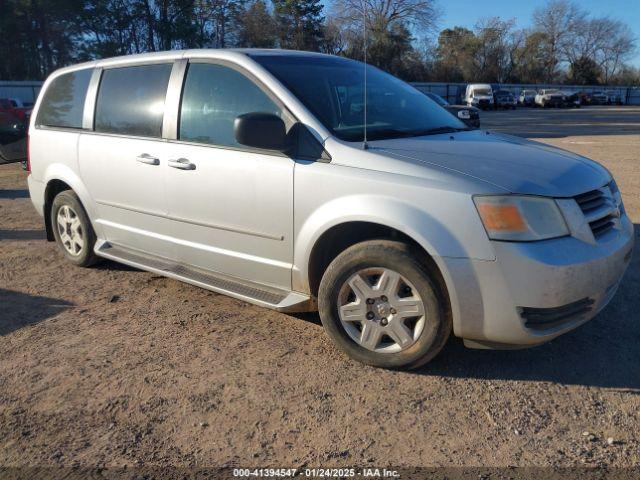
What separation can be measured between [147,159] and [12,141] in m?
6.94

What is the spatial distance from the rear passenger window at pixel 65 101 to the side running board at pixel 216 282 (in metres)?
1.22

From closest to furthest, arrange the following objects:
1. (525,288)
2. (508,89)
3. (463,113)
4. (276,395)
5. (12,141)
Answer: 1. (525,288)
2. (276,395)
3. (463,113)
4. (12,141)
5. (508,89)

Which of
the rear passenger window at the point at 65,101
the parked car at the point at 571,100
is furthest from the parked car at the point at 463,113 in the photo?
the parked car at the point at 571,100

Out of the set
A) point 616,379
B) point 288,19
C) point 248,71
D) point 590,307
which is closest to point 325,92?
point 248,71

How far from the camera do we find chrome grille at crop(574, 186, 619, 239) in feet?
10.0

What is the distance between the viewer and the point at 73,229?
Answer: 5188mm

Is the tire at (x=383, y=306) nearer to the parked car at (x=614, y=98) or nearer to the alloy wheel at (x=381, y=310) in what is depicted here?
the alloy wheel at (x=381, y=310)

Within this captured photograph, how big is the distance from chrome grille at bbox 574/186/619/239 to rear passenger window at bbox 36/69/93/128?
4.07 meters

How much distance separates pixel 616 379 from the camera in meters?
3.12

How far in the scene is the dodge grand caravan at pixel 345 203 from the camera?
2.88m

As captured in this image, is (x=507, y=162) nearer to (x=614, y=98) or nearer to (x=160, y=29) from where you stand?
(x=160, y=29)

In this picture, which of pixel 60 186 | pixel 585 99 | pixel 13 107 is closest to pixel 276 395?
pixel 60 186

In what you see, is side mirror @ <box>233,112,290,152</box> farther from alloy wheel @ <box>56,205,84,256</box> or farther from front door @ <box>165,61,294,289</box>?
alloy wheel @ <box>56,205,84,256</box>

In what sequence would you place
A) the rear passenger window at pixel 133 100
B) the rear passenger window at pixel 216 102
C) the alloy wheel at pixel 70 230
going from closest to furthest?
the rear passenger window at pixel 216 102
the rear passenger window at pixel 133 100
the alloy wheel at pixel 70 230
